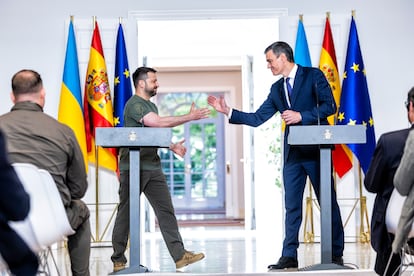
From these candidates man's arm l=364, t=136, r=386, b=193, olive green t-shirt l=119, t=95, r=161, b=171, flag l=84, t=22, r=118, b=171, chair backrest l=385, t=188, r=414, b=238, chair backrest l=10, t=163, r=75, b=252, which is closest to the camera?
chair backrest l=10, t=163, r=75, b=252

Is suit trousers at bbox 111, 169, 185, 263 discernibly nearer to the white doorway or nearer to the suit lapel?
the suit lapel

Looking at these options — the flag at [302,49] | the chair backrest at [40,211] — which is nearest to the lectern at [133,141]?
the chair backrest at [40,211]

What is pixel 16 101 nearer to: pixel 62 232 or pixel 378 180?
pixel 62 232

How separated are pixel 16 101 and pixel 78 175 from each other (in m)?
0.47

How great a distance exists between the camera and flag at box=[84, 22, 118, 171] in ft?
22.4

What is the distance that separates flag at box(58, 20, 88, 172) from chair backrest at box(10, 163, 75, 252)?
363cm

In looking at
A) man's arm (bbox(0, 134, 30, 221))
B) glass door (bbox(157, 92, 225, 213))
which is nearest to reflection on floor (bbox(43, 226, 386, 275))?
man's arm (bbox(0, 134, 30, 221))

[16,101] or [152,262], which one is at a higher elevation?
[16,101]

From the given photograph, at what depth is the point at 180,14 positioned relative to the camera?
23.1 feet

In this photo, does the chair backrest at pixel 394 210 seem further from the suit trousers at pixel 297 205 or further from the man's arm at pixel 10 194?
the man's arm at pixel 10 194

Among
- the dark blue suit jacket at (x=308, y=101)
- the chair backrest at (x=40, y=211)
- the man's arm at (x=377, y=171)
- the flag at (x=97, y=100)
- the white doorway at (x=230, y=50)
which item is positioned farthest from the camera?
the white doorway at (x=230, y=50)

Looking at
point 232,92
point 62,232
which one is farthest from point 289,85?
point 232,92

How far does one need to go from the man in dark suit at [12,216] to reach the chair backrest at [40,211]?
424 millimetres

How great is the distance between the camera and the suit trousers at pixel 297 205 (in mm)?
4617
